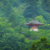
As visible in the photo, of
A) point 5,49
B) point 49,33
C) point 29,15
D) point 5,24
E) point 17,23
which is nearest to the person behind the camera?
point 5,49

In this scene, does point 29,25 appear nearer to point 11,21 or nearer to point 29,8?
point 11,21

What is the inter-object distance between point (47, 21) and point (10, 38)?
44.1 ft

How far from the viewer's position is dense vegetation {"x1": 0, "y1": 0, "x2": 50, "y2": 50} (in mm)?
29938

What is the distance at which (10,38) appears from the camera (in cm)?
3005

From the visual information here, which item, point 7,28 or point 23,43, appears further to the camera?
point 7,28

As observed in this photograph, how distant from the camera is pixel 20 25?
37438 millimetres

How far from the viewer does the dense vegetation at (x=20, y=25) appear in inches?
1179

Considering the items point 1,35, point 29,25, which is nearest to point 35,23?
point 29,25

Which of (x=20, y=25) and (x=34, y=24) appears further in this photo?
(x=34, y=24)

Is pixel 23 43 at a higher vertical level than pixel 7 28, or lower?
lower

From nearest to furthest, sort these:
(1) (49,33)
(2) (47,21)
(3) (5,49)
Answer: (3) (5,49)
(1) (49,33)
(2) (47,21)

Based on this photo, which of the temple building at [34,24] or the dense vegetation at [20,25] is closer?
the dense vegetation at [20,25]

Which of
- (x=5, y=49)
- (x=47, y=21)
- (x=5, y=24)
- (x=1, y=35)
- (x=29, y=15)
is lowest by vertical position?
(x=5, y=49)

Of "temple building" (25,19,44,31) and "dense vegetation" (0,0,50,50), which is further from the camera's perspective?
"temple building" (25,19,44,31)
